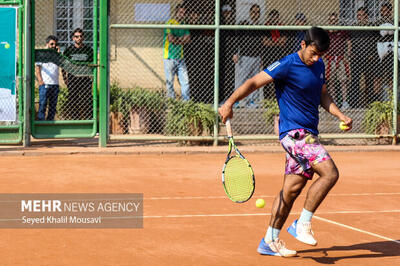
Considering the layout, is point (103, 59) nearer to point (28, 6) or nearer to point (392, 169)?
point (28, 6)

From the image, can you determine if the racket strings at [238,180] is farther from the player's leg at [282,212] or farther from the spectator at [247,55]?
the spectator at [247,55]

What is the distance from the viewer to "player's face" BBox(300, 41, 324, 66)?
5.81 m

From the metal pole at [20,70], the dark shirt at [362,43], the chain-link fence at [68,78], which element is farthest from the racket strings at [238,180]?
the dark shirt at [362,43]

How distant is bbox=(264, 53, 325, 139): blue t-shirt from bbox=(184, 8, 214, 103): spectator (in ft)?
28.6

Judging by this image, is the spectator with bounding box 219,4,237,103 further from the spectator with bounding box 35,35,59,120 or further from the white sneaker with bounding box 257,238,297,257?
the white sneaker with bounding box 257,238,297,257

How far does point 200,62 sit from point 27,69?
3.52m

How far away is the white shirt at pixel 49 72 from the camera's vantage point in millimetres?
14383

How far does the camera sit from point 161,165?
1198 cm

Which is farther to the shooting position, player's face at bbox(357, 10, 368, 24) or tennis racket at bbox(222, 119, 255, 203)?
player's face at bbox(357, 10, 368, 24)

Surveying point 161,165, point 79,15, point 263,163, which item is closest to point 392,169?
point 263,163

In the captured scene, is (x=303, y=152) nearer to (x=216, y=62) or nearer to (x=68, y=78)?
(x=216, y=62)

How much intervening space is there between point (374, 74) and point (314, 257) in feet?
33.5

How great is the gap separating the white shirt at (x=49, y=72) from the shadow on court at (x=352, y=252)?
30.4ft

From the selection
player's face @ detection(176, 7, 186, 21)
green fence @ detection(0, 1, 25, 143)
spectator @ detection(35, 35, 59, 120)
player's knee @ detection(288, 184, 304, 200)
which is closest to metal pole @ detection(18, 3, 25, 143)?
green fence @ detection(0, 1, 25, 143)
